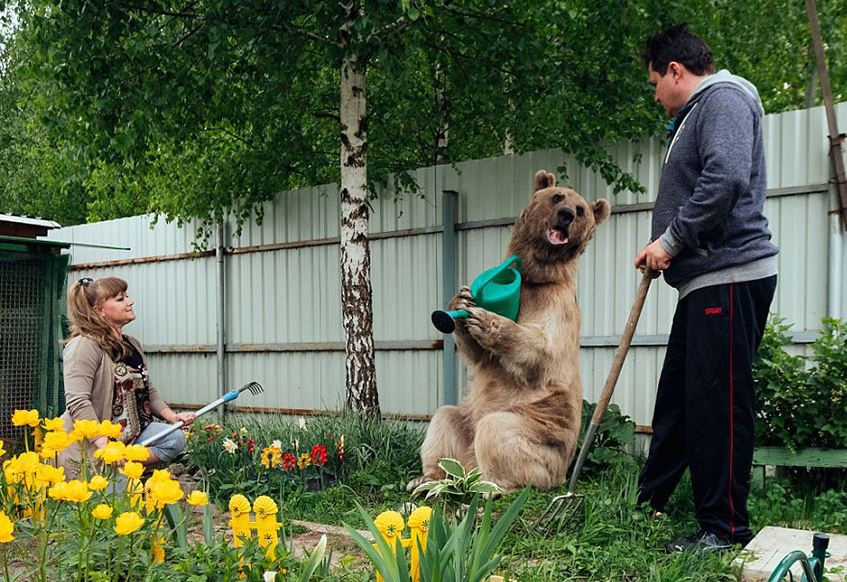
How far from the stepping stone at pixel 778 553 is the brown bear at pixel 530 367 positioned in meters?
1.30

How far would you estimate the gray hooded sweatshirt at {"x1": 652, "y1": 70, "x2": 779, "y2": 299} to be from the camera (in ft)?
10.1

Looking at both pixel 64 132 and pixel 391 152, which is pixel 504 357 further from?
pixel 391 152

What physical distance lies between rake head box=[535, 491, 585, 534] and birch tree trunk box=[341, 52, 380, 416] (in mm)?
2336

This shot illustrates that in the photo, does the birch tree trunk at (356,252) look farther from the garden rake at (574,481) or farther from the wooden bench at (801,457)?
the wooden bench at (801,457)

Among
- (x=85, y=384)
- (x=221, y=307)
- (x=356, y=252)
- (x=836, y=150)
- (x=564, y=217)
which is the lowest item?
(x=85, y=384)

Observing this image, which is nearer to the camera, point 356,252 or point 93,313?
point 93,313

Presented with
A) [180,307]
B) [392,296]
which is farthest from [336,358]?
[180,307]

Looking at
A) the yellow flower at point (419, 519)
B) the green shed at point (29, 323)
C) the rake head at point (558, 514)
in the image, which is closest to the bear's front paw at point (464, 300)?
the rake head at point (558, 514)

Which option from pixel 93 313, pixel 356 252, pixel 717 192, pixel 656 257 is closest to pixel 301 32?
pixel 356 252

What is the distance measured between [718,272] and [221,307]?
6.26m

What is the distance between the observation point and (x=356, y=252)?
5668mm

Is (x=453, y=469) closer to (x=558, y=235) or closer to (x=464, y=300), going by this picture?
(x=464, y=300)

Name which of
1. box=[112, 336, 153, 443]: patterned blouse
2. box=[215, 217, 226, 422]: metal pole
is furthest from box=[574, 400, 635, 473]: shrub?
box=[215, 217, 226, 422]: metal pole

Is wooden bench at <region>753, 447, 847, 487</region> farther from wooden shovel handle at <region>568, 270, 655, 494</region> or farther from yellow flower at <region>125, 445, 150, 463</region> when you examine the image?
yellow flower at <region>125, 445, 150, 463</region>
